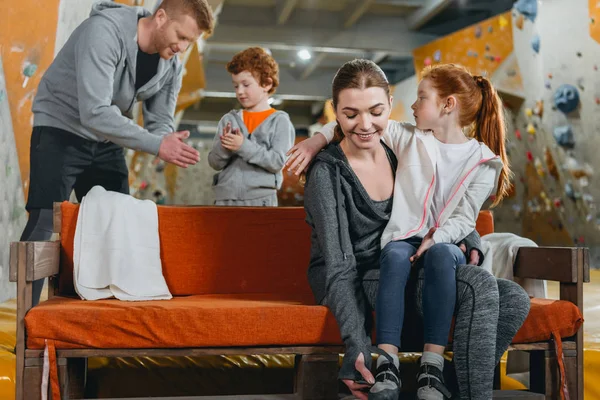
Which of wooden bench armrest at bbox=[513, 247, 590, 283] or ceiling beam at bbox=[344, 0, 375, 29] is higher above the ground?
ceiling beam at bbox=[344, 0, 375, 29]

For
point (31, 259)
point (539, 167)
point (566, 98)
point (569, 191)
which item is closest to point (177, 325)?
point (31, 259)

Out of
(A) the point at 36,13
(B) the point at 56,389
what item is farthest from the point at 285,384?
(A) the point at 36,13

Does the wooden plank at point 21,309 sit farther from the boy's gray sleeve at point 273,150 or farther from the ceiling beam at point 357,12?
the ceiling beam at point 357,12

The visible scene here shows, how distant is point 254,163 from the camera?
303 cm

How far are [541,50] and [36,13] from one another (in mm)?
4809

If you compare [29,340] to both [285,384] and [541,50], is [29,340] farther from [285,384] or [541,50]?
[541,50]

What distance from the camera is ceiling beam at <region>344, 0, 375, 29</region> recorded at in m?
8.11

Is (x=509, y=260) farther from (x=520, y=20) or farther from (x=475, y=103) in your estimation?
(x=520, y=20)

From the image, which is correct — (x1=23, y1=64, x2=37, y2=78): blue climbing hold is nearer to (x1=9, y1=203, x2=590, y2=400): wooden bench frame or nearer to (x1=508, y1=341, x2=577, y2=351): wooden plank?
(x1=9, y1=203, x2=590, y2=400): wooden bench frame

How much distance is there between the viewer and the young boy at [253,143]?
3.07 meters

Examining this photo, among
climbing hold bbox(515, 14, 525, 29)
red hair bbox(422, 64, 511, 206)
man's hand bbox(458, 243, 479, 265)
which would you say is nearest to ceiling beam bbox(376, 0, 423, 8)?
climbing hold bbox(515, 14, 525, 29)

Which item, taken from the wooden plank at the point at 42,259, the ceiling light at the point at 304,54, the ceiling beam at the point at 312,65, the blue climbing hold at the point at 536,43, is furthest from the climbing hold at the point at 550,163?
the wooden plank at the point at 42,259

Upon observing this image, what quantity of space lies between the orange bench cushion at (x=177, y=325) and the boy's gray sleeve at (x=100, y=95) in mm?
708

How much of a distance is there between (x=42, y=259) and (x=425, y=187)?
1205 mm
